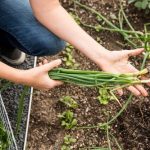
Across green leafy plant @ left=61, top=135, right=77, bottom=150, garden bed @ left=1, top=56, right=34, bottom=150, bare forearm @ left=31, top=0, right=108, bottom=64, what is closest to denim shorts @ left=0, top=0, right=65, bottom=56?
bare forearm @ left=31, top=0, right=108, bottom=64

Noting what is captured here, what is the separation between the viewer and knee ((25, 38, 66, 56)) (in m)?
1.83

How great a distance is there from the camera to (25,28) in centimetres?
181

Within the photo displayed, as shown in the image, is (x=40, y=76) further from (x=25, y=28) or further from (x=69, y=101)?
(x=69, y=101)

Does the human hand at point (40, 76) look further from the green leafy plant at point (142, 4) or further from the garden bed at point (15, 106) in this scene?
the green leafy plant at point (142, 4)

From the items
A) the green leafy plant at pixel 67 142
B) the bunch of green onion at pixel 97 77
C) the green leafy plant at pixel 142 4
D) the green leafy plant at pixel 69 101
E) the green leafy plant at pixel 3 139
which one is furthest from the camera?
the green leafy plant at pixel 142 4

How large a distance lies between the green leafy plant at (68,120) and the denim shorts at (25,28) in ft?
1.04

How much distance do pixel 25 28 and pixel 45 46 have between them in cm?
11

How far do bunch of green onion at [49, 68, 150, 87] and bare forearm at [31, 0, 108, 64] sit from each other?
0.27ft

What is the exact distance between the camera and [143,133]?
6.51 ft

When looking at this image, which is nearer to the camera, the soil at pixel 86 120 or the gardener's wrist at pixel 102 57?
the gardener's wrist at pixel 102 57

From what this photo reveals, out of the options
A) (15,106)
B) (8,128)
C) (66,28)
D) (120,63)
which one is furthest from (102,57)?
(15,106)

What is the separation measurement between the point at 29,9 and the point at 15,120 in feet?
1.67

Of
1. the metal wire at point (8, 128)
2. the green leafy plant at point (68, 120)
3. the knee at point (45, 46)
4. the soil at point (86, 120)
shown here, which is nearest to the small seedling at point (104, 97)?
the soil at point (86, 120)

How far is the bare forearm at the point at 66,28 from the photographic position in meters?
1.59
